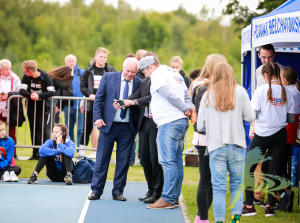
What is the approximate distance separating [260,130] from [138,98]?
6.19 ft

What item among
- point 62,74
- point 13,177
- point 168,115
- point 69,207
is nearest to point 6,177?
point 13,177

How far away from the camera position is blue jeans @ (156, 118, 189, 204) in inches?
287

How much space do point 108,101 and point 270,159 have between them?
2424mm

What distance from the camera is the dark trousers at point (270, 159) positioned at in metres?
7.17

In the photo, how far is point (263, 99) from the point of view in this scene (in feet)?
A: 23.2

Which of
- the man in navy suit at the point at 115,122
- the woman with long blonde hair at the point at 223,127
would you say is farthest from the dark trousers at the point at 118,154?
the woman with long blonde hair at the point at 223,127

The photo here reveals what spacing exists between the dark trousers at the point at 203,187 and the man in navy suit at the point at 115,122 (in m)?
2.02

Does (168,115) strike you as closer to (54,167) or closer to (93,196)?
(93,196)

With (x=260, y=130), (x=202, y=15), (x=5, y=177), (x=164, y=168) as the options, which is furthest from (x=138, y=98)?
(x=202, y=15)

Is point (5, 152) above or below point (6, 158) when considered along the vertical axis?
above

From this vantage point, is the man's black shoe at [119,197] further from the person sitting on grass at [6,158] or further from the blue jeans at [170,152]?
the person sitting on grass at [6,158]

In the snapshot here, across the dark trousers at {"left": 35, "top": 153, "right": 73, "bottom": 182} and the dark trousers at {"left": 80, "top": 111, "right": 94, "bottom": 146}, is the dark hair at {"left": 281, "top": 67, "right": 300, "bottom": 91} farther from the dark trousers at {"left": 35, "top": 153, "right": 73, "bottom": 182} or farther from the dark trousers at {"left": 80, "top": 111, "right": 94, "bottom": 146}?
the dark trousers at {"left": 80, "top": 111, "right": 94, "bottom": 146}

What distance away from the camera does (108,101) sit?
8.15 meters

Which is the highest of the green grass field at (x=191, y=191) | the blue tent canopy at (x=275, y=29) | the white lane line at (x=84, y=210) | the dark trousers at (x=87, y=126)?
the blue tent canopy at (x=275, y=29)
